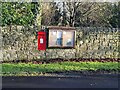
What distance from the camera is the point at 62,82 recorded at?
9.62 metres

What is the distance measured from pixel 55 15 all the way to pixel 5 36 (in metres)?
7.94

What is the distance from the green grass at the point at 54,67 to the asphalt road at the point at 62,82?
3.55 feet

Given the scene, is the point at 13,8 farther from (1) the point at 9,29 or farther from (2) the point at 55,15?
(2) the point at 55,15

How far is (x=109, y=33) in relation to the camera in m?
15.1

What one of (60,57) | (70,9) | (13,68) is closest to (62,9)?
(70,9)

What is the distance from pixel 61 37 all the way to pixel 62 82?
17.3ft

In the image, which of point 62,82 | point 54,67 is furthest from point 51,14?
point 62,82

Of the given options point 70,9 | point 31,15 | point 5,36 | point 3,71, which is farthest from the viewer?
point 70,9

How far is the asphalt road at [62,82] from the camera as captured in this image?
29.4ft

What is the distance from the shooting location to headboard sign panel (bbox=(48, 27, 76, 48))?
14.5m

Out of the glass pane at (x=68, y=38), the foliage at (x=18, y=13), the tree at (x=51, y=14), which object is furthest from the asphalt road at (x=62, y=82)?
the tree at (x=51, y=14)

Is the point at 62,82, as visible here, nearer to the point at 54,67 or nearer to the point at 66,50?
the point at 54,67

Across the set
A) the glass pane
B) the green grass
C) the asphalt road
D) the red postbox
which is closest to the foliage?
the red postbox

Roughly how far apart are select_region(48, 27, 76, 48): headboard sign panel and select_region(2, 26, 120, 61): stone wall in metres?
0.22
